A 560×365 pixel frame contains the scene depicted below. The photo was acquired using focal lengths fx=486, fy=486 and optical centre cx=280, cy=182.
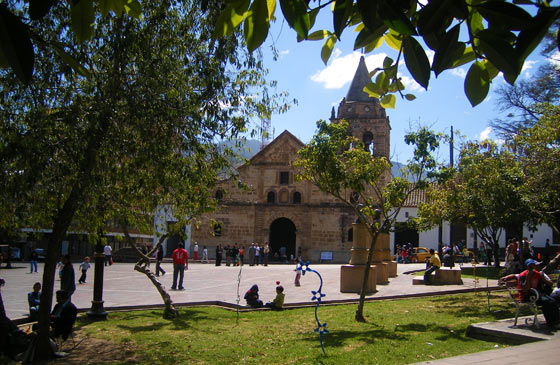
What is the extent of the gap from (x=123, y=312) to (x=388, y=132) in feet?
104

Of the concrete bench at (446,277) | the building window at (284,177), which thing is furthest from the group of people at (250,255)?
the concrete bench at (446,277)

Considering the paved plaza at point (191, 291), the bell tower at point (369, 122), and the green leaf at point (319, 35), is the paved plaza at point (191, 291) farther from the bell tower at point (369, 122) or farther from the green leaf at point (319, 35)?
the bell tower at point (369, 122)

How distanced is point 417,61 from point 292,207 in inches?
1467

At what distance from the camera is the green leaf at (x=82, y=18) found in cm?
170

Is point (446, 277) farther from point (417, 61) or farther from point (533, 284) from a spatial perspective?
point (417, 61)

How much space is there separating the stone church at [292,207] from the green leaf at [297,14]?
35.9 metres

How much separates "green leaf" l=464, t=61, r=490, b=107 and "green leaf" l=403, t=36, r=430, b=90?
22 centimetres

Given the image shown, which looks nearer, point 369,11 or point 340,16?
point 369,11

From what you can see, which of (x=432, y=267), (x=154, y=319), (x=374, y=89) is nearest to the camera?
(x=374, y=89)

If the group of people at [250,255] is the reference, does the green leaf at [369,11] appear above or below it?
above

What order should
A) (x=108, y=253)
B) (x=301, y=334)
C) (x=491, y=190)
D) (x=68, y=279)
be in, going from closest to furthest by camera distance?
(x=301, y=334) < (x=68, y=279) < (x=491, y=190) < (x=108, y=253)

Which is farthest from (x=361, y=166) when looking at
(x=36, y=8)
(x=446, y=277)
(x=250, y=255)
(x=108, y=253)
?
(x=250, y=255)

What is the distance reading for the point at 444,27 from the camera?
1.61m

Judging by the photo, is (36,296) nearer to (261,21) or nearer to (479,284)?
(261,21)
